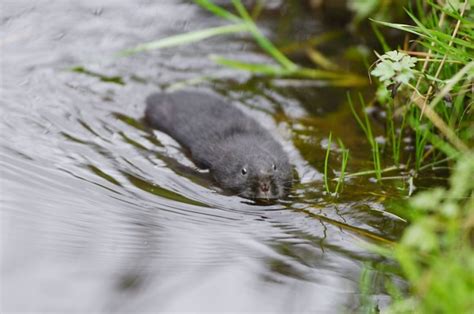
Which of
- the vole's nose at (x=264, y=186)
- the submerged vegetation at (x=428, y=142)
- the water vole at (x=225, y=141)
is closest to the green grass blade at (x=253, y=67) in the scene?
the submerged vegetation at (x=428, y=142)

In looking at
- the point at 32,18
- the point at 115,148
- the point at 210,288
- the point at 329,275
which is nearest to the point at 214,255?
the point at 210,288

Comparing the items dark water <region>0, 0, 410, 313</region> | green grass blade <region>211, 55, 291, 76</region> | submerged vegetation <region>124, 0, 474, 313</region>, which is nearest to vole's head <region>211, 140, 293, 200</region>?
dark water <region>0, 0, 410, 313</region>

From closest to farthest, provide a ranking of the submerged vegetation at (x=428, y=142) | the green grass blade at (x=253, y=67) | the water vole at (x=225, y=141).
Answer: the submerged vegetation at (x=428, y=142) < the water vole at (x=225, y=141) < the green grass blade at (x=253, y=67)

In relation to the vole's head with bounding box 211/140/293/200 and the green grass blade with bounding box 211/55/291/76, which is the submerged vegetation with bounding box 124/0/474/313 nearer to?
the green grass blade with bounding box 211/55/291/76

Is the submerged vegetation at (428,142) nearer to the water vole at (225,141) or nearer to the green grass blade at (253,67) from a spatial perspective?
the green grass blade at (253,67)

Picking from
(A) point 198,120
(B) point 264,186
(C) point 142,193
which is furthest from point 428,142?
(C) point 142,193

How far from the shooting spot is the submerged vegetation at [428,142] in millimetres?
3172

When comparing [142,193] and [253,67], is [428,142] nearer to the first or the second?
[253,67]

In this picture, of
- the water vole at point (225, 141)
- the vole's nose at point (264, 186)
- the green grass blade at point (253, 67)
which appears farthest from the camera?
the green grass blade at point (253, 67)

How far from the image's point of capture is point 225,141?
620cm

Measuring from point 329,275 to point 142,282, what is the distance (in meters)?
1.02

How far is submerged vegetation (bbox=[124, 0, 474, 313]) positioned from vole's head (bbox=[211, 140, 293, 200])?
1.18 feet

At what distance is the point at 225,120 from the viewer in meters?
6.50

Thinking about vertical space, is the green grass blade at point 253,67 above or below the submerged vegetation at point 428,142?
above
